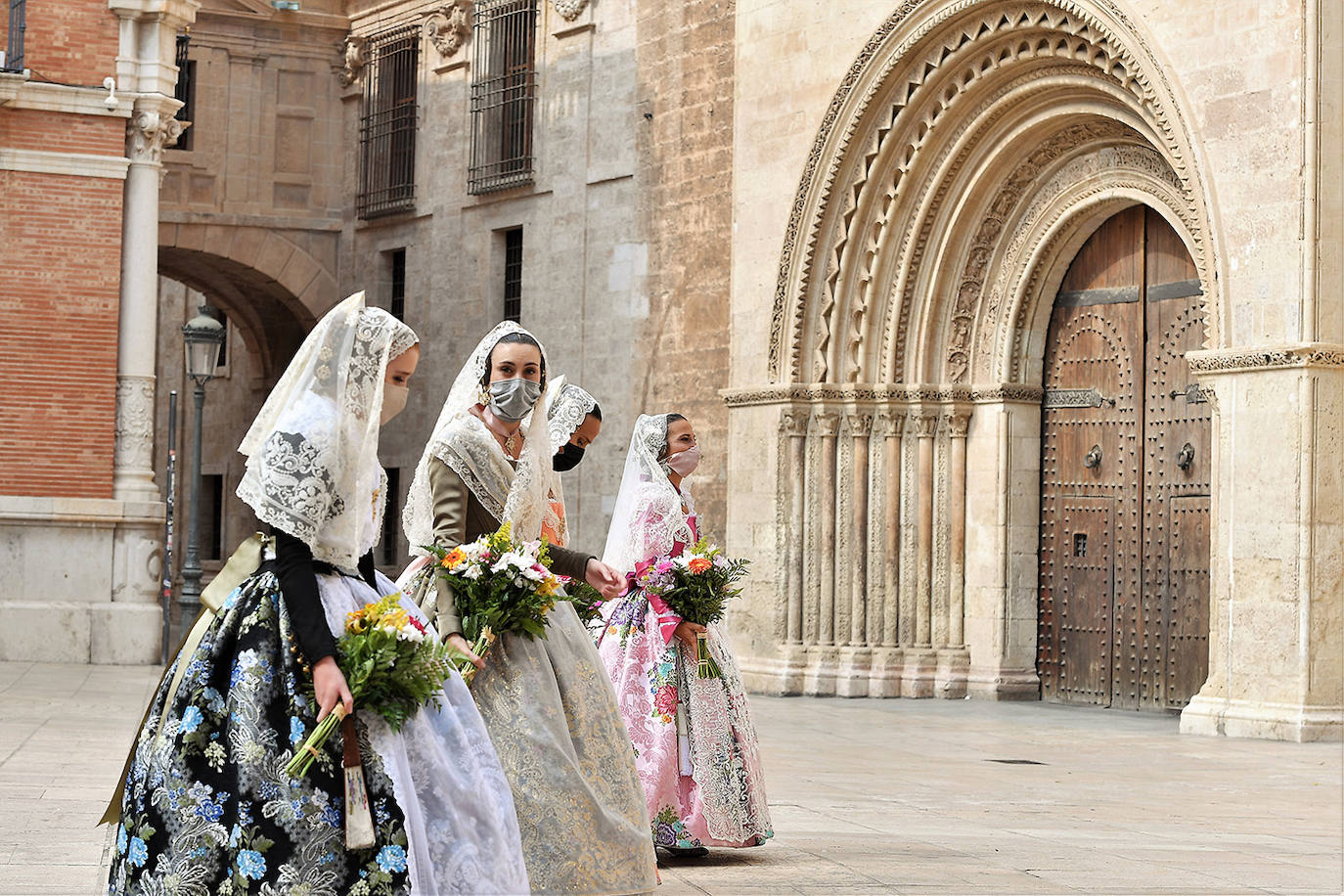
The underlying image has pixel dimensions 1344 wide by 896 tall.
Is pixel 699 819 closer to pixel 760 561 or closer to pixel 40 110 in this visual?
pixel 760 561

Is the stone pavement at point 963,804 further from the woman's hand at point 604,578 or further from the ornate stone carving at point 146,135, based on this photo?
the ornate stone carving at point 146,135

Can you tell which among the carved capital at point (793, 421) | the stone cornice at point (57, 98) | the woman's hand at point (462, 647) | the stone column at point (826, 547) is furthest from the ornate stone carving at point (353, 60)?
the woman's hand at point (462, 647)

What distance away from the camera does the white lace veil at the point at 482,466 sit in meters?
5.79

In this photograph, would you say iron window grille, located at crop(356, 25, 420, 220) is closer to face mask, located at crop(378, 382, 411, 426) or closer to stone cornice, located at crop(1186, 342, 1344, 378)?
stone cornice, located at crop(1186, 342, 1344, 378)

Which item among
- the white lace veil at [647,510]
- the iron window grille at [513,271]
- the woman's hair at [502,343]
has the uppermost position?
the iron window grille at [513,271]

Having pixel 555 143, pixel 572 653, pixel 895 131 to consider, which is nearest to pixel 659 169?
pixel 555 143

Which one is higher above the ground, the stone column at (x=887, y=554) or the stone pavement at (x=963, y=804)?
the stone column at (x=887, y=554)

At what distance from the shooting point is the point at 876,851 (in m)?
7.55

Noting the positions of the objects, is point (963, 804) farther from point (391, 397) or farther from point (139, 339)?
point (139, 339)

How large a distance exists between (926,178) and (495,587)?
11980 mm

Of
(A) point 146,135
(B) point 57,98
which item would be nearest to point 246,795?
(B) point 57,98

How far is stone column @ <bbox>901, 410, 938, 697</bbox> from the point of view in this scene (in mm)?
16781

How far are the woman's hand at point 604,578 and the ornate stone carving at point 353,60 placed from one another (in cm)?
2123

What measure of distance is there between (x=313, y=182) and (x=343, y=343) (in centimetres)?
2220
